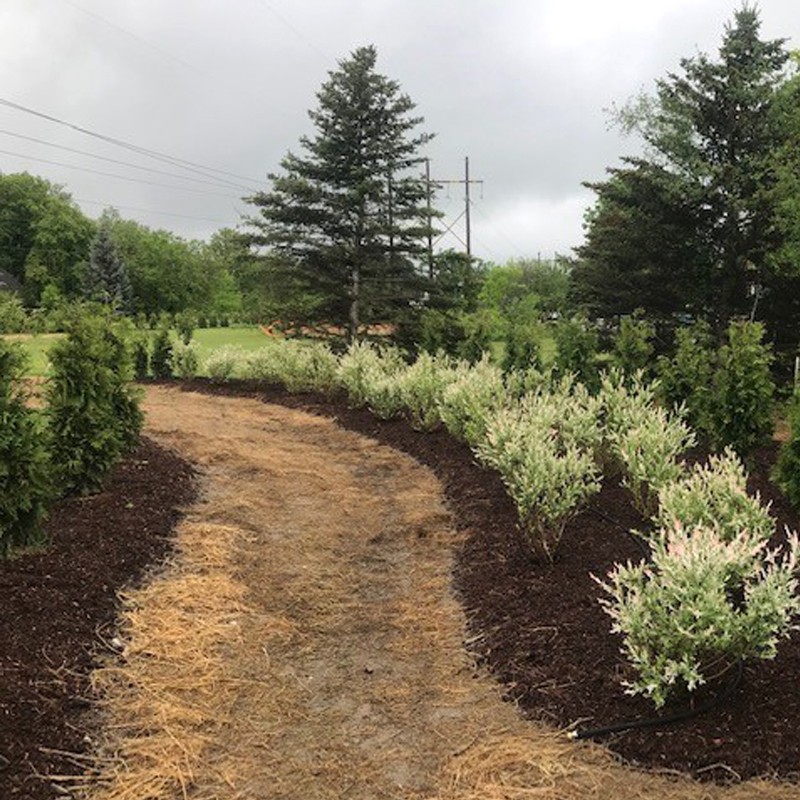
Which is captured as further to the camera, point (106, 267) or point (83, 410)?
point (106, 267)

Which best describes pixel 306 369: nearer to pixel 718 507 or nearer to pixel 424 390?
pixel 424 390

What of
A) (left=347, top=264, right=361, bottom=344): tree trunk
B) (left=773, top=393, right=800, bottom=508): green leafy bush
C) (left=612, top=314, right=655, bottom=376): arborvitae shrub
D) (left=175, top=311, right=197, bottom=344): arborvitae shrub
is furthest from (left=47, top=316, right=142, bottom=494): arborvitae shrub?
(left=175, top=311, right=197, bottom=344): arborvitae shrub

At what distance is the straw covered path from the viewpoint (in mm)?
2535

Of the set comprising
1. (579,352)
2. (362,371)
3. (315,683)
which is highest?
(579,352)

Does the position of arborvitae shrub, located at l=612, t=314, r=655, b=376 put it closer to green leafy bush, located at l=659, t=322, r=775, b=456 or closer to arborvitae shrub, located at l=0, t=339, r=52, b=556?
green leafy bush, located at l=659, t=322, r=775, b=456

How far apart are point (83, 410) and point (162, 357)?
1269 cm

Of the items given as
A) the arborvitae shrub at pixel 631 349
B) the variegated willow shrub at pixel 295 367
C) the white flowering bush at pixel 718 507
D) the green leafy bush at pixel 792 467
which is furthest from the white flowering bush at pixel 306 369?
the white flowering bush at pixel 718 507

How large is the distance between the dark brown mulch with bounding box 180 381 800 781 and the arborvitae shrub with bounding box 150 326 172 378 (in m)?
13.5

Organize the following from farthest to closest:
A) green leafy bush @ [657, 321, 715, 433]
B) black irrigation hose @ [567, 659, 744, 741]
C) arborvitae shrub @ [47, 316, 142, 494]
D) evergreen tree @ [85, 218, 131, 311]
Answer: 1. evergreen tree @ [85, 218, 131, 311]
2. green leafy bush @ [657, 321, 715, 433]
3. arborvitae shrub @ [47, 316, 142, 494]
4. black irrigation hose @ [567, 659, 744, 741]

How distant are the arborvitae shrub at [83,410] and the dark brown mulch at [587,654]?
2.99 m

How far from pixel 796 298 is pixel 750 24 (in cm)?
662

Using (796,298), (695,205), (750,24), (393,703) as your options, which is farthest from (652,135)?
(393,703)

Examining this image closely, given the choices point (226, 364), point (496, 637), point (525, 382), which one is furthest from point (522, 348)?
point (496, 637)

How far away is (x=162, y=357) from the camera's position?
1762cm
